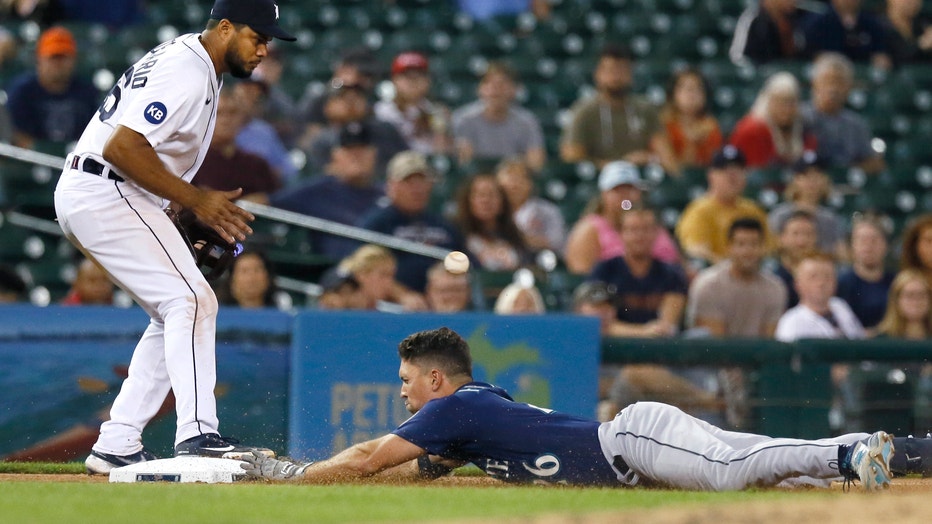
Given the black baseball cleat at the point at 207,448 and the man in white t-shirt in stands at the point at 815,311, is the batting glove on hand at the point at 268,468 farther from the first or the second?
the man in white t-shirt in stands at the point at 815,311

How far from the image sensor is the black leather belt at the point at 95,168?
555cm

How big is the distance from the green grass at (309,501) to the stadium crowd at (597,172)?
2.41 meters

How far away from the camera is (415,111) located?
10797 millimetres

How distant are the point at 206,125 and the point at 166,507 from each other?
5.64ft

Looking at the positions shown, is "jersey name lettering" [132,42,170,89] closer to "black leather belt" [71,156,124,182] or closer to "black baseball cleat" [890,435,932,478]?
"black leather belt" [71,156,124,182]

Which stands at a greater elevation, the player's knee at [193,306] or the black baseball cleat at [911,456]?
the player's knee at [193,306]

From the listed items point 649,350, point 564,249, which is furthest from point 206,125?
point 564,249

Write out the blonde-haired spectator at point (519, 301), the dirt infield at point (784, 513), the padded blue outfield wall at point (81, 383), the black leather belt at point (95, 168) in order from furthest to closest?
the blonde-haired spectator at point (519, 301) → the padded blue outfield wall at point (81, 383) → the black leather belt at point (95, 168) → the dirt infield at point (784, 513)

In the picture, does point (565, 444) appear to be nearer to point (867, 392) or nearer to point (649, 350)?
point (649, 350)

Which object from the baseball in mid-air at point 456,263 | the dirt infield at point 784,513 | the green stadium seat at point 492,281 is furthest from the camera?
the green stadium seat at point 492,281

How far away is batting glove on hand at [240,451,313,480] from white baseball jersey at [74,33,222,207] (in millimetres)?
1124

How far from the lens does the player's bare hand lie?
214 inches

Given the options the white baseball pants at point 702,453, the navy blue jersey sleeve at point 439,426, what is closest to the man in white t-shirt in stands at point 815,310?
the white baseball pants at point 702,453

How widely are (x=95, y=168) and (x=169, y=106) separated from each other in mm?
403
